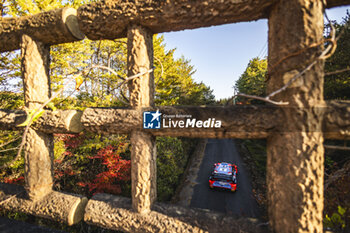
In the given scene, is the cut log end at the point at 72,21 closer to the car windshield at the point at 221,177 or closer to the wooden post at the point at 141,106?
the wooden post at the point at 141,106

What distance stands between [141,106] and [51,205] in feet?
7.05

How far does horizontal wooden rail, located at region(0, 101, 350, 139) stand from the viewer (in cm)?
140

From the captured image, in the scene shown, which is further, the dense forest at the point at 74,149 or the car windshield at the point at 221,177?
the car windshield at the point at 221,177

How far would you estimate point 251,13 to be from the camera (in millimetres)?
1679

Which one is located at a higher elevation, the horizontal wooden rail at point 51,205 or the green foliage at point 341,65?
the green foliage at point 341,65

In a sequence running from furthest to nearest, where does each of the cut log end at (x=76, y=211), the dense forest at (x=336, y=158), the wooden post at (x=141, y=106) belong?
1. the cut log end at (x=76, y=211)
2. the dense forest at (x=336, y=158)
3. the wooden post at (x=141, y=106)

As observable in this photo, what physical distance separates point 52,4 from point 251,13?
25.7ft

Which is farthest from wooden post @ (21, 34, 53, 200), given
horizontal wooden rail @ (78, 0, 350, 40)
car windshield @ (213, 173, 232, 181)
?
car windshield @ (213, 173, 232, 181)

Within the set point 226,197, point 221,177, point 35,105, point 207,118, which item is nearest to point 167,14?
point 207,118

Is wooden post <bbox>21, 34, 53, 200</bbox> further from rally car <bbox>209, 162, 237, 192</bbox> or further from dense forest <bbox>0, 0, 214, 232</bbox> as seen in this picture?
rally car <bbox>209, 162, 237, 192</bbox>

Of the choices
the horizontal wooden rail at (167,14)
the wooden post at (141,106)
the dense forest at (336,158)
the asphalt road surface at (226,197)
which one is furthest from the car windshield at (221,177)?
the horizontal wooden rail at (167,14)

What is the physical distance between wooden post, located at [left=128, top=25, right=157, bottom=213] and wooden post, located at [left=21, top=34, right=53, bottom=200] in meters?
1.59

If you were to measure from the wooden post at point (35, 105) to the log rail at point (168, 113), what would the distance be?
0.05 ft

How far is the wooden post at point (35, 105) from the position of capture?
2271 millimetres
